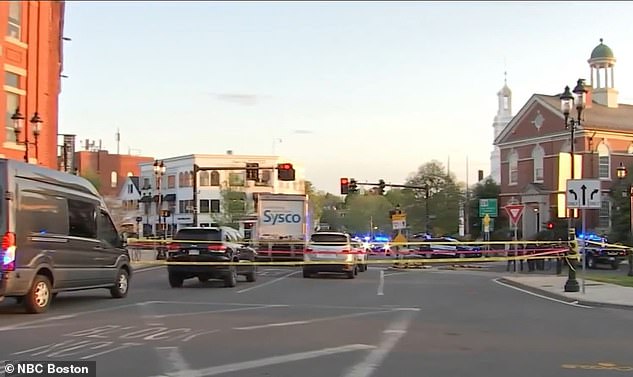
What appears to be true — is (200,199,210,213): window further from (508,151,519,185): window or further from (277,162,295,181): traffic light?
(277,162,295,181): traffic light

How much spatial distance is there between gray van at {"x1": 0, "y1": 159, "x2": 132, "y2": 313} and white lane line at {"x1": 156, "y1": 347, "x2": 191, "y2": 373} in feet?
16.1

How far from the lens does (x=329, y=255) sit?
27281 millimetres

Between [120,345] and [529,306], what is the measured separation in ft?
35.0

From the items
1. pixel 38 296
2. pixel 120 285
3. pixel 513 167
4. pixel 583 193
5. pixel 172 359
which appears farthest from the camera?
pixel 513 167

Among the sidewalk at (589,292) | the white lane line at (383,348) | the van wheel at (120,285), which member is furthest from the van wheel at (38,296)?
the sidewalk at (589,292)

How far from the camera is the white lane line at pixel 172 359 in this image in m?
8.90

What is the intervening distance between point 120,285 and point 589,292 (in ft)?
41.5

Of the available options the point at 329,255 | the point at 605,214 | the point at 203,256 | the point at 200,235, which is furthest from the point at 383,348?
the point at 605,214

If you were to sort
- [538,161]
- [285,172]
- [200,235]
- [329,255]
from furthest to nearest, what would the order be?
[538,161] → [285,172] → [329,255] → [200,235]

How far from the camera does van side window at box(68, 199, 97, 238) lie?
52.3 ft

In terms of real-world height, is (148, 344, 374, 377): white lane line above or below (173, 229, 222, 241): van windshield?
below

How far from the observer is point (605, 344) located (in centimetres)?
1141

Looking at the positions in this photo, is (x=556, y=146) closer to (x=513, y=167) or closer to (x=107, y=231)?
(x=513, y=167)

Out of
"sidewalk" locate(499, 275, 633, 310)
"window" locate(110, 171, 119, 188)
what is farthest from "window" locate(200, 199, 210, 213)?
"sidewalk" locate(499, 275, 633, 310)
